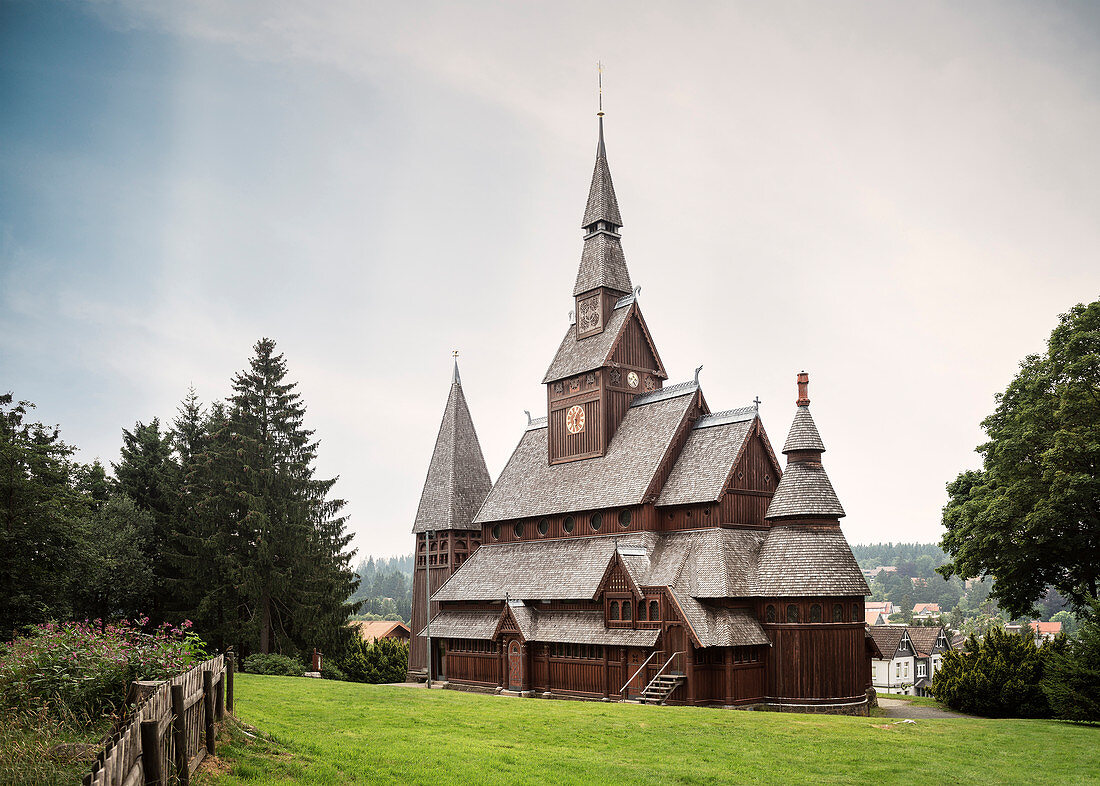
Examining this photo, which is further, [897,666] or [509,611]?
[897,666]

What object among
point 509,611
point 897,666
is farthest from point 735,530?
point 897,666

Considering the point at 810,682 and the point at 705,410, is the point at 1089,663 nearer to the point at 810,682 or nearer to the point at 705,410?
the point at 810,682

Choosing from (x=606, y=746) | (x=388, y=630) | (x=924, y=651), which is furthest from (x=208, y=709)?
(x=388, y=630)

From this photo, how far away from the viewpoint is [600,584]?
32500 mm

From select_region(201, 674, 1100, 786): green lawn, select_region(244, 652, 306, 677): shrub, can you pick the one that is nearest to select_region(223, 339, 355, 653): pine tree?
select_region(244, 652, 306, 677): shrub

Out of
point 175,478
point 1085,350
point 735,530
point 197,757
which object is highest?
point 1085,350

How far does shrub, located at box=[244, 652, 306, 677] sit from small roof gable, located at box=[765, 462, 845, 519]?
72.7ft

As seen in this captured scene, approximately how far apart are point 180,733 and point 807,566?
2418 centimetres

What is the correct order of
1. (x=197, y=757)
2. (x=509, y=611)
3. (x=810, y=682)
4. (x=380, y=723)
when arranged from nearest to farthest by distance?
(x=197, y=757) → (x=380, y=723) → (x=810, y=682) → (x=509, y=611)

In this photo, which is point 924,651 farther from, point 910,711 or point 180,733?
point 180,733

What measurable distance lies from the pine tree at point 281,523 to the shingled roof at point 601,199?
59.0 ft

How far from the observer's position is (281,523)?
40.2 meters

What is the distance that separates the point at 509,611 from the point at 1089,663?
21.1 meters

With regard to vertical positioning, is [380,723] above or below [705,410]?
below
